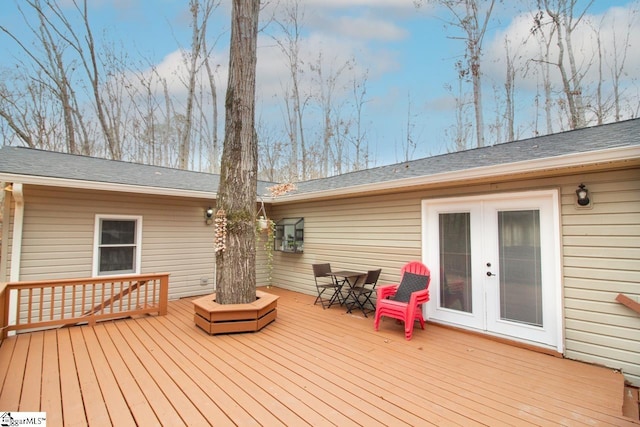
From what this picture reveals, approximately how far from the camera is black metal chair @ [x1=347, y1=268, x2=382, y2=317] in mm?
5074

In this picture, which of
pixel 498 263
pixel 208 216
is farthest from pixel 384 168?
pixel 208 216

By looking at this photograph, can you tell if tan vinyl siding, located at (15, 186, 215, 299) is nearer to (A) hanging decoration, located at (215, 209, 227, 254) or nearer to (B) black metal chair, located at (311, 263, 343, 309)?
(A) hanging decoration, located at (215, 209, 227, 254)

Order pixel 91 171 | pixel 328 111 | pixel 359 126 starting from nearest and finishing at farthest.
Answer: pixel 91 171, pixel 359 126, pixel 328 111

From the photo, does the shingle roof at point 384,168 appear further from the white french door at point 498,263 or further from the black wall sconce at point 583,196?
the white french door at point 498,263

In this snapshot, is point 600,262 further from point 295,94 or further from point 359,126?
point 295,94

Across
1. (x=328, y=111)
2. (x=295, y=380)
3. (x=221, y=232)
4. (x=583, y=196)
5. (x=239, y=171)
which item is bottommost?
(x=295, y=380)

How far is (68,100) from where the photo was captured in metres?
10.5

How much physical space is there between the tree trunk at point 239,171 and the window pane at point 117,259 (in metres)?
2.46

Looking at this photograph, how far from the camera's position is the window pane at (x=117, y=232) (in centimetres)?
548

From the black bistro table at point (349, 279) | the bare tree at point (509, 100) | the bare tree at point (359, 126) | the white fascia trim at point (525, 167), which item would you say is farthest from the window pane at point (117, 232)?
the bare tree at point (509, 100)

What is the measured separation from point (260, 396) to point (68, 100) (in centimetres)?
1267

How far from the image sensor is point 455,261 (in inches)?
176

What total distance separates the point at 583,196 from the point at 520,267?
108cm

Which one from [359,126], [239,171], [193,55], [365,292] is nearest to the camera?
[239,171]
